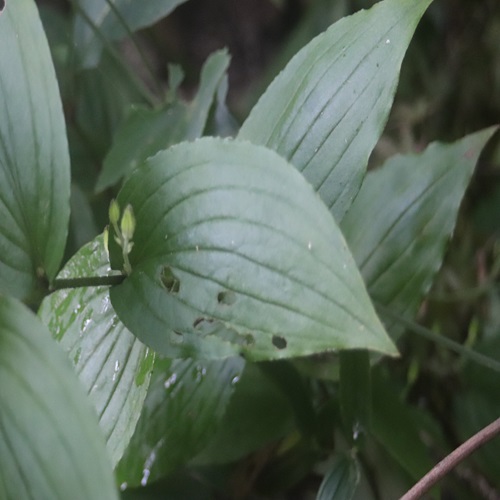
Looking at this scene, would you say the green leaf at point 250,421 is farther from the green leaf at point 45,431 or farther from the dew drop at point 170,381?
the green leaf at point 45,431

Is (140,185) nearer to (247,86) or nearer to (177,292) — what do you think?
(177,292)

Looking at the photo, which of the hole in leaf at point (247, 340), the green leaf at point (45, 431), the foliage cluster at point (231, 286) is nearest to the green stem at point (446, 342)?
the foliage cluster at point (231, 286)

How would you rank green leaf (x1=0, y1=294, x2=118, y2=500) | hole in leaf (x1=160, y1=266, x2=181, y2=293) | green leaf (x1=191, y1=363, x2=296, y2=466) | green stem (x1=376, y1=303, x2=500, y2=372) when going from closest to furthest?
green leaf (x1=0, y1=294, x2=118, y2=500) < hole in leaf (x1=160, y1=266, x2=181, y2=293) < green stem (x1=376, y1=303, x2=500, y2=372) < green leaf (x1=191, y1=363, x2=296, y2=466)

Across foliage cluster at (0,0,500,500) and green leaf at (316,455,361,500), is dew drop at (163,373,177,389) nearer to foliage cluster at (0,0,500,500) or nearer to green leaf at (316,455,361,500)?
foliage cluster at (0,0,500,500)

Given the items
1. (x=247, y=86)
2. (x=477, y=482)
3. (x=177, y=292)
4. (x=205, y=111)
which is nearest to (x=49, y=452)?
(x=177, y=292)

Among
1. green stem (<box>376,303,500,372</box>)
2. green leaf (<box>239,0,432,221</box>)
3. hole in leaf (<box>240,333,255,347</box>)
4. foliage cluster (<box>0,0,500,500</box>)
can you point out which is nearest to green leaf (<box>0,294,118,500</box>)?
foliage cluster (<box>0,0,500,500</box>)

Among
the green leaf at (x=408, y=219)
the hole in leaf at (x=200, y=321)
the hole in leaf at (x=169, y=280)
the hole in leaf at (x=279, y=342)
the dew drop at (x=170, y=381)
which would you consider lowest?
the green leaf at (x=408, y=219)
